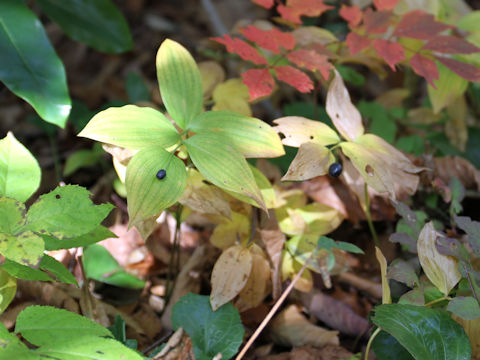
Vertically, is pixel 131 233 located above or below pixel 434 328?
below

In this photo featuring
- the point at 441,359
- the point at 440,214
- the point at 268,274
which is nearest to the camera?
the point at 441,359

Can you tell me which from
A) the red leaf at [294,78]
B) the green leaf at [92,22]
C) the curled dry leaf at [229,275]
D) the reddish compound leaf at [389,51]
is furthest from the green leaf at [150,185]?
the green leaf at [92,22]

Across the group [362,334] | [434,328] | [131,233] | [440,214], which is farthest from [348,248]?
[131,233]

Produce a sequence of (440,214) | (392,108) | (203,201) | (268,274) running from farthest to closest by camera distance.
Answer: (392,108) < (440,214) < (268,274) < (203,201)

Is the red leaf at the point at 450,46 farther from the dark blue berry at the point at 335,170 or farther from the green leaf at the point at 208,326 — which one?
the green leaf at the point at 208,326

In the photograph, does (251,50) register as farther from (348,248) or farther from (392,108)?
(392,108)

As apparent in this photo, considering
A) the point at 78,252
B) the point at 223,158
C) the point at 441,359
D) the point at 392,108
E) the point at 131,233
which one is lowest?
the point at 131,233

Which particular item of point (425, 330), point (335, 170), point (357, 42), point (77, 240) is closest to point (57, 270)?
point (77, 240)

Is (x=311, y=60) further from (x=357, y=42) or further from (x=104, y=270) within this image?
(x=104, y=270)
